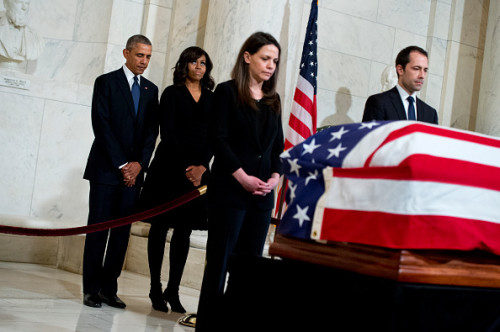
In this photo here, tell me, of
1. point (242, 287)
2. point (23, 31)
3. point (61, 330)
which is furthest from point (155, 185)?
point (23, 31)

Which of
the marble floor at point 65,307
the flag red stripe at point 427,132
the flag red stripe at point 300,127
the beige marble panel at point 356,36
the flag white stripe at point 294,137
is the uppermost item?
the beige marble panel at point 356,36

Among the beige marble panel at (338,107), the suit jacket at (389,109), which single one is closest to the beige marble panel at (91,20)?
the beige marble panel at (338,107)

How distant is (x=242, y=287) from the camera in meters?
3.25

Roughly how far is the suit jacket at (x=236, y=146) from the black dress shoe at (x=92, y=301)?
6.42 feet

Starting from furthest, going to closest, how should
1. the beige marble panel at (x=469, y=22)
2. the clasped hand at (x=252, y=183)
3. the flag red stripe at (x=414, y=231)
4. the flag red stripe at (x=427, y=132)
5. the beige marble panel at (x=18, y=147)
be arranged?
the beige marble panel at (x=469, y=22)
the beige marble panel at (x=18, y=147)
the clasped hand at (x=252, y=183)
the flag red stripe at (x=427, y=132)
the flag red stripe at (x=414, y=231)

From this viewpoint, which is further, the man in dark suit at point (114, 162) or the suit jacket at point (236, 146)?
the man in dark suit at point (114, 162)

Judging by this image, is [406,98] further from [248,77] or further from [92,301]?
→ [92,301]

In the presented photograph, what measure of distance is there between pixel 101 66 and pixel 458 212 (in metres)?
7.16

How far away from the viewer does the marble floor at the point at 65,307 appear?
15.6ft

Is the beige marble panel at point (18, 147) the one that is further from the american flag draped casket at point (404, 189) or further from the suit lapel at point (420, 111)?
the american flag draped casket at point (404, 189)

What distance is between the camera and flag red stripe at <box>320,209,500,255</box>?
2582mm

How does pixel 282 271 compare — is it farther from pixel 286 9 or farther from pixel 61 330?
pixel 286 9

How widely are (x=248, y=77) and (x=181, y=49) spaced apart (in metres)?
5.06

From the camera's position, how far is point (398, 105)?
4.90 metres
